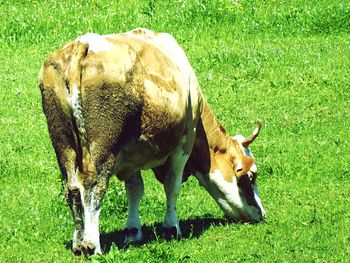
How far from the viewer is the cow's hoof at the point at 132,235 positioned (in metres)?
12.9

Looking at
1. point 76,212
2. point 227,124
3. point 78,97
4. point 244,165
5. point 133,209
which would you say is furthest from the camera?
point 227,124

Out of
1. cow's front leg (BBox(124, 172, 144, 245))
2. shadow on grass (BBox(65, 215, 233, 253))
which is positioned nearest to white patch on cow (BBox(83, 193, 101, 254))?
shadow on grass (BBox(65, 215, 233, 253))

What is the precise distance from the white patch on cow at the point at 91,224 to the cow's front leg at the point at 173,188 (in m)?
1.59

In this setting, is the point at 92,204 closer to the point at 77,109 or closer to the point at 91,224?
the point at 91,224

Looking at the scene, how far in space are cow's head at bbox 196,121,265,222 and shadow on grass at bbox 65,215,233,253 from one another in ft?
0.79

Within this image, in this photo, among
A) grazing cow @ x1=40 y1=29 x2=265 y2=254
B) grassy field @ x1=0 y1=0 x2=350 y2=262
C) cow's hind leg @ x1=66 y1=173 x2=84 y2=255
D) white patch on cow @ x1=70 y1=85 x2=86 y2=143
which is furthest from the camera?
grassy field @ x1=0 y1=0 x2=350 y2=262

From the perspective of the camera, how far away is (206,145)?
13.7 m

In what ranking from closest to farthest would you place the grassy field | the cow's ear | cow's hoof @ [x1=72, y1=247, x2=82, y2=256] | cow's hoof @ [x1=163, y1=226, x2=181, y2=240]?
cow's hoof @ [x1=72, y1=247, x2=82, y2=256] → the grassy field → cow's hoof @ [x1=163, y1=226, x2=181, y2=240] → the cow's ear

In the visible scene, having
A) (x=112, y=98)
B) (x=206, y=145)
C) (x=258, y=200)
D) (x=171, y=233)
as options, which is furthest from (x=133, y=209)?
(x=112, y=98)

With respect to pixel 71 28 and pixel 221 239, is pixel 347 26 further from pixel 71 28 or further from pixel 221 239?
pixel 221 239

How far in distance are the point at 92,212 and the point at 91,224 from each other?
0.12 metres

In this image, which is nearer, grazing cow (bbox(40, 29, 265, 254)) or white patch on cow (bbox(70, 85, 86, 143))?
white patch on cow (bbox(70, 85, 86, 143))

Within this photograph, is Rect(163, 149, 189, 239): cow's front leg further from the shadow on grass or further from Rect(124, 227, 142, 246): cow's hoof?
Rect(124, 227, 142, 246): cow's hoof

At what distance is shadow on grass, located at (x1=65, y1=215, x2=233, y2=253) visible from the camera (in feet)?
42.0
